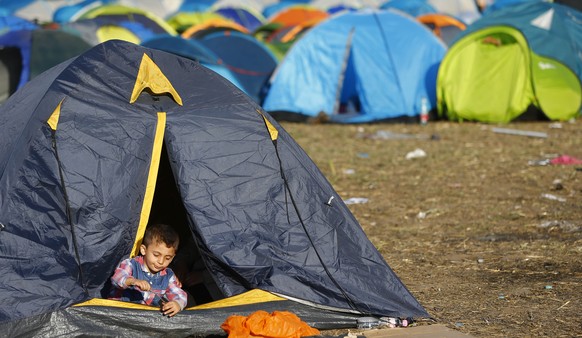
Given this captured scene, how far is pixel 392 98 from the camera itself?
52.5 feet

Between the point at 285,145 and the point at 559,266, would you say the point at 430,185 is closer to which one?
the point at 559,266

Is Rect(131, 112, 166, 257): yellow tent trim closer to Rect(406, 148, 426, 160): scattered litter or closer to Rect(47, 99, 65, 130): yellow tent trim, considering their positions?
Rect(47, 99, 65, 130): yellow tent trim

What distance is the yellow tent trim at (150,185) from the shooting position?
Answer: 5691 mm

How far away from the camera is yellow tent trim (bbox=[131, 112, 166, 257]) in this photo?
569 cm

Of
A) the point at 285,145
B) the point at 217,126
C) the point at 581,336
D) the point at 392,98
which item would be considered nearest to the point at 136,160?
the point at 217,126

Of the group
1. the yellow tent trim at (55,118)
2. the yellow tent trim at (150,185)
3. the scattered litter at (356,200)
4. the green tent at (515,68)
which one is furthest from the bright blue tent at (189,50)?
the yellow tent trim at (55,118)

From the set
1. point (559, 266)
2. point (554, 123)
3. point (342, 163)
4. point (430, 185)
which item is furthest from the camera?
point (554, 123)

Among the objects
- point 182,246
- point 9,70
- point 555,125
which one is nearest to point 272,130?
point 182,246

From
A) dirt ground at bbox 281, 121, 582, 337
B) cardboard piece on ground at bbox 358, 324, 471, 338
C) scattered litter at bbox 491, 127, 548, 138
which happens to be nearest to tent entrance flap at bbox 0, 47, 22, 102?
dirt ground at bbox 281, 121, 582, 337

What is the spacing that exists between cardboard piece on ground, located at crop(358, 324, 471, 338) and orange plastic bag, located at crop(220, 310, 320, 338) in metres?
0.44

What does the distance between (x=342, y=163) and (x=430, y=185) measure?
1.84 metres

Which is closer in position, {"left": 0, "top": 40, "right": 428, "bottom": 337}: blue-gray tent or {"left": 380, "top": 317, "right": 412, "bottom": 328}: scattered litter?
{"left": 0, "top": 40, "right": 428, "bottom": 337}: blue-gray tent

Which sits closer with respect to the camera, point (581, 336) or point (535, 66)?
point (581, 336)

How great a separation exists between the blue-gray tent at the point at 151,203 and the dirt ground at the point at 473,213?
84cm
